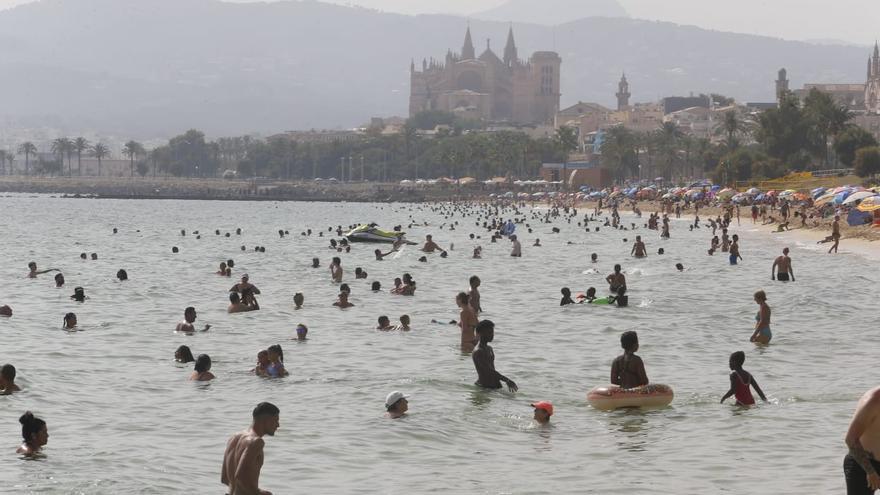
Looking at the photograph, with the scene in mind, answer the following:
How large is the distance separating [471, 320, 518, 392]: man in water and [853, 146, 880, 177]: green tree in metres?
74.1

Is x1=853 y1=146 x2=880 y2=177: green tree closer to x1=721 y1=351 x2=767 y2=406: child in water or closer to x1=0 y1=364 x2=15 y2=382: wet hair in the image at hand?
x1=721 y1=351 x2=767 y2=406: child in water

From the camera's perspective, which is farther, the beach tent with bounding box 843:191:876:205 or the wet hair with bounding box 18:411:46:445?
the beach tent with bounding box 843:191:876:205

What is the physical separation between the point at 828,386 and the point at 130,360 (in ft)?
36.5

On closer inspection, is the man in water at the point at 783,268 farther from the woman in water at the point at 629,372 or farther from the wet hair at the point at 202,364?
the wet hair at the point at 202,364

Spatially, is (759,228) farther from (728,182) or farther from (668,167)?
(668,167)

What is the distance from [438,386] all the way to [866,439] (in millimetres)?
10626

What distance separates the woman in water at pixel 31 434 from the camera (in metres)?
14.5

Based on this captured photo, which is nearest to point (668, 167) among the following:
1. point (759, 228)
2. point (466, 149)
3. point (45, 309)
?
point (466, 149)

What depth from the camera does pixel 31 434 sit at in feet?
47.7

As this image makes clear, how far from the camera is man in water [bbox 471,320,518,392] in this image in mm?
17344

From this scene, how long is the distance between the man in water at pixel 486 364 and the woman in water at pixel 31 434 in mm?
5574

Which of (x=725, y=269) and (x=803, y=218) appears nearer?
(x=725, y=269)

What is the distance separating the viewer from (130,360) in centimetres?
2242

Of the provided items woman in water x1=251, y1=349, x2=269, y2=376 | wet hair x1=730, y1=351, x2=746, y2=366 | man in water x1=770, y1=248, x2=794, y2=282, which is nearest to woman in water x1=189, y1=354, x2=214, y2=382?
woman in water x1=251, y1=349, x2=269, y2=376
